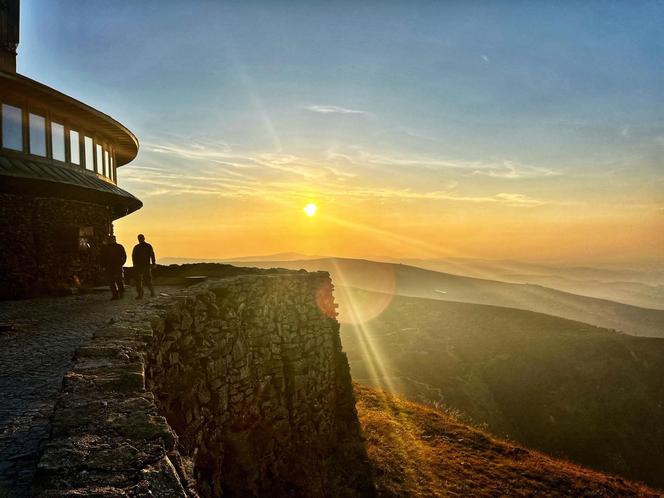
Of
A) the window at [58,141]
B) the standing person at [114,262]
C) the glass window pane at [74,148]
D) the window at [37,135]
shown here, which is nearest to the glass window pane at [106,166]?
the glass window pane at [74,148]

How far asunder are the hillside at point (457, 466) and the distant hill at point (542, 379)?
42.6ft

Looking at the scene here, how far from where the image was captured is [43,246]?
15.7 m

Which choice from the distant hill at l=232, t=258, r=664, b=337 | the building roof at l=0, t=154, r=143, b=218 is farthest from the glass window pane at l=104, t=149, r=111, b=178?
the distant hill at l=232, t=258, r=664, b=337

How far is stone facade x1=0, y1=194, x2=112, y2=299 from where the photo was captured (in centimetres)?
1470

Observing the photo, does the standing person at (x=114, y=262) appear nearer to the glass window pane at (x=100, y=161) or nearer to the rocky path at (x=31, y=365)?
the rocky path at (x=31, y=365)

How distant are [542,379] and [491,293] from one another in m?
115

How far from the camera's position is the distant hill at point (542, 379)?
29.1 m

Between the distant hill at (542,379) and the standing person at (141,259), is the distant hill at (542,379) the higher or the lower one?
the lower one

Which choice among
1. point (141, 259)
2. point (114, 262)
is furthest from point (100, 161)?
point (141, 259)

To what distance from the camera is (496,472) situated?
1541 centimetres

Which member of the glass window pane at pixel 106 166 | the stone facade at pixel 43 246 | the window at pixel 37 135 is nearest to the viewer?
the stone facade at pixel 43 246

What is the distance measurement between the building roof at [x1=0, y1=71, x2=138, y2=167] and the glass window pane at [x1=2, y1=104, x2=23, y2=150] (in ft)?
1.90

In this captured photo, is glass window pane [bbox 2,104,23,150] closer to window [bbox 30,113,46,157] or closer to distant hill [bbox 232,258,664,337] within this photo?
window [bbox 30,113,46,157]

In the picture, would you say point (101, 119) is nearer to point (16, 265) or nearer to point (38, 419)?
point (16, 265)
